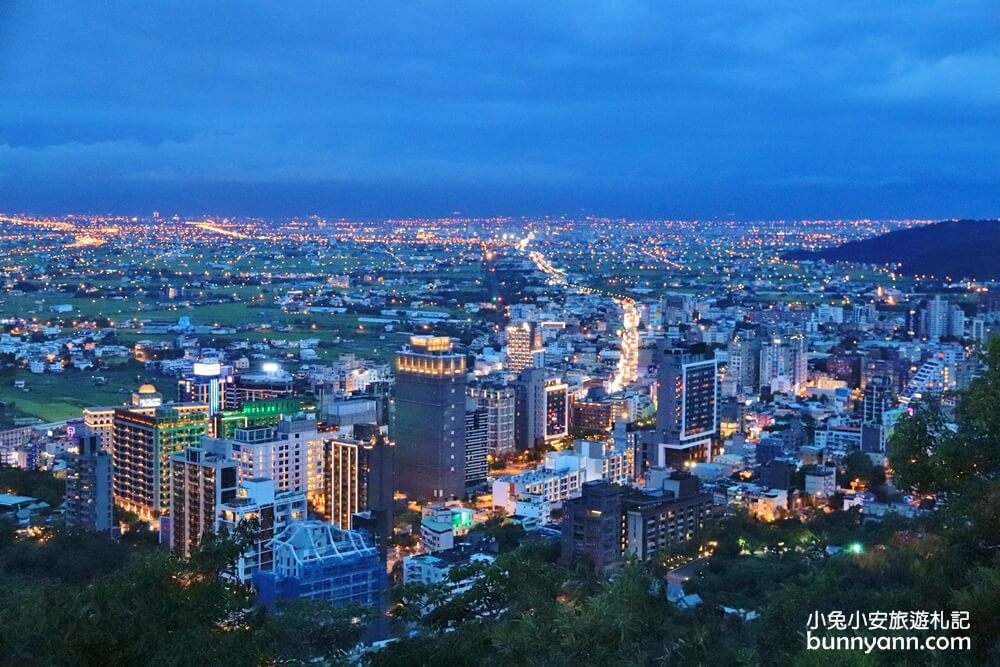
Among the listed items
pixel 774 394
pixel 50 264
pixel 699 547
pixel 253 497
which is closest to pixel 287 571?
pixel 253 497

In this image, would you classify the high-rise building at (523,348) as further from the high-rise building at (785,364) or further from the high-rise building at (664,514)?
the high-rise building at (664,514)

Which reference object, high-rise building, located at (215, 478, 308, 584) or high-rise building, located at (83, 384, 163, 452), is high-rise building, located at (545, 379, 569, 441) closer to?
high-rise building, located at (83, 384, 163, 452)

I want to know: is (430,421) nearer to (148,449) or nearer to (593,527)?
(148,449)

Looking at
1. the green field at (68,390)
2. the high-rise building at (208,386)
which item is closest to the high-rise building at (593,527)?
the high-rise building at (208,386)

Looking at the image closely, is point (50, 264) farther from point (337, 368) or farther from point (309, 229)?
point (309, 229)

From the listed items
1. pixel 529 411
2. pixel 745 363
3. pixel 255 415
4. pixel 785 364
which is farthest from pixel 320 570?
pixel 785 364

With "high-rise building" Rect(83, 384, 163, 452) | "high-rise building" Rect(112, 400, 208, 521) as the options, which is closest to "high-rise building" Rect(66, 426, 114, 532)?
"high-rise building" Rect(112, 400, 208, 521)
